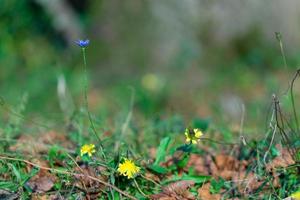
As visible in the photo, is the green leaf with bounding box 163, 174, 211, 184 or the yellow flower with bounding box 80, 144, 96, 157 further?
the green leaf with bounding box 163, 174, 211, 184

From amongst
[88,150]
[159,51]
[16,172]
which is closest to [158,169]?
[88,150]

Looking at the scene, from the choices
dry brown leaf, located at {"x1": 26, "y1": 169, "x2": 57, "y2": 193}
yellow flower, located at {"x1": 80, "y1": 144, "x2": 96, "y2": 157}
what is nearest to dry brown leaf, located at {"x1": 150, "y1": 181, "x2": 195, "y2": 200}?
yellow flower, located at {"x1": 80, "y1": 144, "x2": 96, "y2": 157}

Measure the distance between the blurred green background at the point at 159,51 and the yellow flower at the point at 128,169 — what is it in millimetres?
4077

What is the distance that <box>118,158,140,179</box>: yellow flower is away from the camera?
2.79 metres

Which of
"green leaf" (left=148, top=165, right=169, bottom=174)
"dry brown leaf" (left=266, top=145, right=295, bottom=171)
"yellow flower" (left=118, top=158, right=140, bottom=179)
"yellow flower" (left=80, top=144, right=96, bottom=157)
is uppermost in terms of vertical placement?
"dry brown leaf" (left=266, top=145, right=295, bottom=171)

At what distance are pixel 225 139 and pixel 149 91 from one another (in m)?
3.25

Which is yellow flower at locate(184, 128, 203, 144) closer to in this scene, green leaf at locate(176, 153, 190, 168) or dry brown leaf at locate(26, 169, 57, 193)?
green leaf at locate(176, 153, 190, 168)

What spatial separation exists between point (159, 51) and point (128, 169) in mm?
4931

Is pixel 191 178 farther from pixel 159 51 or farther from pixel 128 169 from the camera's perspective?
pixel 159 51

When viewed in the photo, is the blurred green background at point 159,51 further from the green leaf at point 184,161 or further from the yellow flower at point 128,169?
the yellow flower at point 128,169

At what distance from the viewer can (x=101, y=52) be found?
25.8ft

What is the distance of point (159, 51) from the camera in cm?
766

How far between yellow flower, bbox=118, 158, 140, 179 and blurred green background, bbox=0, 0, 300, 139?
4.08m

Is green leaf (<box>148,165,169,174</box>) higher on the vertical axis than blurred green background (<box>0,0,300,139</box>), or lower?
lower
